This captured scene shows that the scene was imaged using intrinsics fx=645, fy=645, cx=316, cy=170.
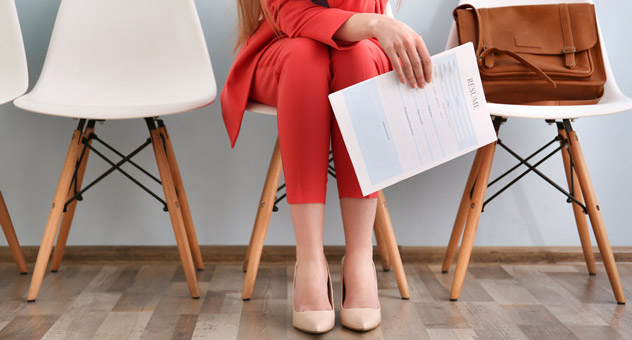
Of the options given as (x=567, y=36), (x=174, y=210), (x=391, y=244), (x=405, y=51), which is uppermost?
(x=405, y=51)

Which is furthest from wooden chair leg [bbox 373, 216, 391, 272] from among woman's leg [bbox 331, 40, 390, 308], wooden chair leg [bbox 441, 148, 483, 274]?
woman's leg [bbox 331, 40, 390, 308]

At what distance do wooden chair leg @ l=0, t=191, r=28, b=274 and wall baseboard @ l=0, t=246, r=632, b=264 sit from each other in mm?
107

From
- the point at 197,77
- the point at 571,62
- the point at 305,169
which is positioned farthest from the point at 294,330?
the point at 571,62

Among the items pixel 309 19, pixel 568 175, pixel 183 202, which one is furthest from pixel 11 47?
pixel 568 175

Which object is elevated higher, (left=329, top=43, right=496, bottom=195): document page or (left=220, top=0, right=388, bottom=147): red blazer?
(left=220, top=0, right=388, bottom=147): red blazer

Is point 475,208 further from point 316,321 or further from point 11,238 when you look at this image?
point 11,238

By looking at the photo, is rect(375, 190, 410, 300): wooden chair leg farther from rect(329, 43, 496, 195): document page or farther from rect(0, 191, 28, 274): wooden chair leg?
rect(0, 191, 28, 274): wooden chair leg

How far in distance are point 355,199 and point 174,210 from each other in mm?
420

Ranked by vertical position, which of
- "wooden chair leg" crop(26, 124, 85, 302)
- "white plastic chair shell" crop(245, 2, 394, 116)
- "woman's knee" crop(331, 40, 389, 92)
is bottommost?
"wooden chair leg" crop(26, 124, 85, 302)

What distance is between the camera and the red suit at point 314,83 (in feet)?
3.53

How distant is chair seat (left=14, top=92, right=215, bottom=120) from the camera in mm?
1251

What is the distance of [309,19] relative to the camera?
111cm

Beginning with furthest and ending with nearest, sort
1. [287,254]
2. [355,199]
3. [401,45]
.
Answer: [287,254], [355,199], [401,45]

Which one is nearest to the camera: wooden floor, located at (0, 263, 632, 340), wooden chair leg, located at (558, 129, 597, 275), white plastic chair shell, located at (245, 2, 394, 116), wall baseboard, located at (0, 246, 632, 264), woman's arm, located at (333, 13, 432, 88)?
woman's arm, located at (333, 13, 432, 88)
